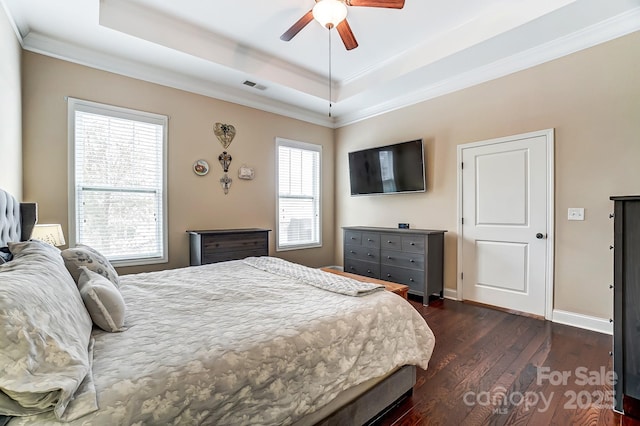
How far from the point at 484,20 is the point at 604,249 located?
Result: 8.30 feet

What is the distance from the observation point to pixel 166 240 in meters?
3.68

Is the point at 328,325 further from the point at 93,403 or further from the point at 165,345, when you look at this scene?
the point at 93,403

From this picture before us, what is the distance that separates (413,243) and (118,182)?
3634 millimetres

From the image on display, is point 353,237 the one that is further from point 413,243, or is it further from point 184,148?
point 184,148

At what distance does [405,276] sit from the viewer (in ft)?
12.9

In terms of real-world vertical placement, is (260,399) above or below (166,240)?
below

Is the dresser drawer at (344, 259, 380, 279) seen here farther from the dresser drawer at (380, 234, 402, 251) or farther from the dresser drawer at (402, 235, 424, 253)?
the dresser drawer at (402, 235, 424, 253)

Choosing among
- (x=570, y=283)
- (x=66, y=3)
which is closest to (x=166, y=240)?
(x=66, y=3)

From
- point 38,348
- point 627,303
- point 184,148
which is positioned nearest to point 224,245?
point 184,148

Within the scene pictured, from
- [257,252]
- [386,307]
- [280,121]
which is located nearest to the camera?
[386,307]

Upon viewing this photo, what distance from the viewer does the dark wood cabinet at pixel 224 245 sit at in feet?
11.8

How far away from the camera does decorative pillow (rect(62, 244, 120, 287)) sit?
1602mm

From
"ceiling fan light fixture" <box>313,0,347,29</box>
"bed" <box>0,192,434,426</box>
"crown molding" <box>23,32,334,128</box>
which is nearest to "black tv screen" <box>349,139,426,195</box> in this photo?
"crown molding" <box>23,32,334,128</box>

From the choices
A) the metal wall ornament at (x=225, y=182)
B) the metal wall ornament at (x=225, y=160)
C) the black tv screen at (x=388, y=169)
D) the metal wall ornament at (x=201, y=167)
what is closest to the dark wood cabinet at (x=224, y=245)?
the metal wall ornament at (x=225, y=182)
